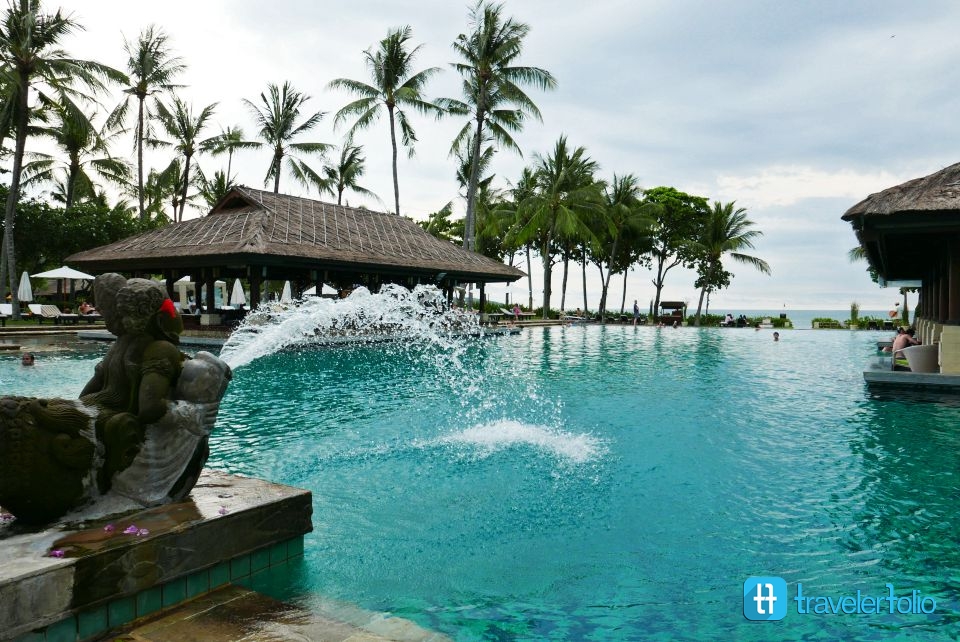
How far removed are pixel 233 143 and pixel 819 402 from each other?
31.1 meters

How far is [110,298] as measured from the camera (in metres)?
3.60

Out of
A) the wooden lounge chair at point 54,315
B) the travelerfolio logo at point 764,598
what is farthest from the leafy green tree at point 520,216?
the travelerfolio logo at point 764,598

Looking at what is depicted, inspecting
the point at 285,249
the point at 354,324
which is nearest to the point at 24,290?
the point at 354,324

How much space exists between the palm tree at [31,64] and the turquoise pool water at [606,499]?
18.0 metres

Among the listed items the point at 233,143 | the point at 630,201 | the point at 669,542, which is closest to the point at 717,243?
the point at 630,201

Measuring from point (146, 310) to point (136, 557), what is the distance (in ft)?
4.46

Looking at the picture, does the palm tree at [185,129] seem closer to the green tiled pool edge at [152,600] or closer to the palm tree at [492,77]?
the palm tree at [492,77]

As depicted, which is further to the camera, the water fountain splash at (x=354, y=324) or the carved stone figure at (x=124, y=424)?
the water fountain splash at (x=354, y=324)

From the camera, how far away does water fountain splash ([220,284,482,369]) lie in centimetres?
1873

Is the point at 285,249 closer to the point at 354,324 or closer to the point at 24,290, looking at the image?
the point at 354,324

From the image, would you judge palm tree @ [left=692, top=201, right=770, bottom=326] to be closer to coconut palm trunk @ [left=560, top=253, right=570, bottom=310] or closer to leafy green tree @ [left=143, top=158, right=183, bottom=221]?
coconut palm trunk @ [left=560, top=253, right=570, bottom=310]

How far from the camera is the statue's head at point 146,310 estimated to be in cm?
353

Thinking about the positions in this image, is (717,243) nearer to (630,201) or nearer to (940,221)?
(630,201)

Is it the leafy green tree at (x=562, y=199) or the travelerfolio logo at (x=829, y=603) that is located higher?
the leafy green tree at (x=562, y=199)
